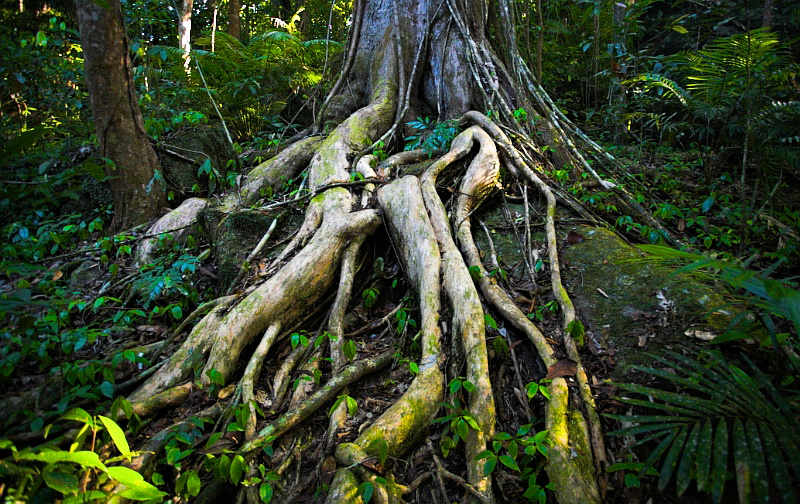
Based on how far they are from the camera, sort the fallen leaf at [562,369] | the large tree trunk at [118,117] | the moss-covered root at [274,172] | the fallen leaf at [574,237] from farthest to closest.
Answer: the moss-covered root at [274,172] → the large tree trunk at [118,117] → the fallen leaf at [574,237] → the fallen leaf at [562,369]

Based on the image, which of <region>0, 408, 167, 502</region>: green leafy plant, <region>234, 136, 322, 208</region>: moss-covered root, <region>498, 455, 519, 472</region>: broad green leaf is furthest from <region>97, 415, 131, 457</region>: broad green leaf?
<region>234, 136, 322, 208</region>: moss-covered root

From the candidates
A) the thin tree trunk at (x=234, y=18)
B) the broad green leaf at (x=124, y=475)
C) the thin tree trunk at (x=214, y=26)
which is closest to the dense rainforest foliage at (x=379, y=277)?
the broad green leaf at (x=124, y=475)

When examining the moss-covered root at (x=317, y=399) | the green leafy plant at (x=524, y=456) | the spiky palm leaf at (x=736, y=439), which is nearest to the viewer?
the spiky palm leaf at (x=736, y=439)

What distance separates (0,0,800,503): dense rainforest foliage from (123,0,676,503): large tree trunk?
0.02 m

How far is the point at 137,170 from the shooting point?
3967 millimetres

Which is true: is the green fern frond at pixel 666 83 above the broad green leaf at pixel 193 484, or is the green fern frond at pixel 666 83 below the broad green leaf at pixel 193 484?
above

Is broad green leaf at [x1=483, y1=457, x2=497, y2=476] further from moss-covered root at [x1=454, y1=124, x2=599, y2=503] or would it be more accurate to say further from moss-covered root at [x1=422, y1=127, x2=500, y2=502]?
moss-covered root at [x1=454, y1=124, x2=599, y2=503]

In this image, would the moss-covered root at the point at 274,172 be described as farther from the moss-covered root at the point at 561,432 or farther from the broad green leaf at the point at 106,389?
the moss-covered root at the point at 561,432

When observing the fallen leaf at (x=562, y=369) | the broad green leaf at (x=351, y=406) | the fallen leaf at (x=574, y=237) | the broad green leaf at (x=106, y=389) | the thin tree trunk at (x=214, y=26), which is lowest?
the broad green leaf at (x=351, y=406)

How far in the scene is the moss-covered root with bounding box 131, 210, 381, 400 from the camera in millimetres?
2533

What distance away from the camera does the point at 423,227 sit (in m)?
3.14

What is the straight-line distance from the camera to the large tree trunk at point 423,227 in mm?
2100

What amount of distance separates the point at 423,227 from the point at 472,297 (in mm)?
707

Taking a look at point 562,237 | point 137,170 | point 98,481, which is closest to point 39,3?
point 137,170
